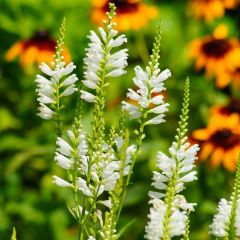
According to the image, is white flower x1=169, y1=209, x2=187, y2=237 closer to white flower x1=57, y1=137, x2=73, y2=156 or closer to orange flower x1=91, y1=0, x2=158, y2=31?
white flower x1=57, y1=137, x2=73, y2=156

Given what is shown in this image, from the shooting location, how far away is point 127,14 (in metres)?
4.32

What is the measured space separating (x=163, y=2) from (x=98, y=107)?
148 inches

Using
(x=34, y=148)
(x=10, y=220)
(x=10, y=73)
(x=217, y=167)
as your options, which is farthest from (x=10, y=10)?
(x=217, y=167)

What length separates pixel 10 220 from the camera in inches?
155

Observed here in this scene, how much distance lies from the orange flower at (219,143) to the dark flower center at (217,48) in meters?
0.65

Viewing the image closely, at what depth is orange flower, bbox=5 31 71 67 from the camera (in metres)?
4.15

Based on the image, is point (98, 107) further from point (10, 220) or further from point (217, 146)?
point (10, 220)

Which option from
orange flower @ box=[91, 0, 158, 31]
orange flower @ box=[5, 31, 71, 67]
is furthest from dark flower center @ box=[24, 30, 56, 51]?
orange flower @ box=[91, 0, 158, 31]

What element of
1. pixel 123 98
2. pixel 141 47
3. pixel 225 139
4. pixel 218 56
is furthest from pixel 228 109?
pixel 141 47

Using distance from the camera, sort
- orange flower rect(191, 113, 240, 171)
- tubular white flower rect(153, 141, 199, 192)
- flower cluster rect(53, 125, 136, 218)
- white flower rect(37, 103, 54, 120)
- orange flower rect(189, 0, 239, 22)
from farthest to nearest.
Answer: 1. orange flower rect(189, 0, 239, 22)
2. orange flower rect(191, 113, 240, 171)
3. white flower rect(37, 103, 54, 120)
4. flower cluster rect(53, 125, 136, 218)
5. tubular white flower rect(153, 141, 199, 192)

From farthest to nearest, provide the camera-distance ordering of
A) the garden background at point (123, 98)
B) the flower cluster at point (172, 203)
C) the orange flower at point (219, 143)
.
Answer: the garden background at point (123, 98)
the orange flower at point (219, 143)
the flower cluster at point (172, 203)

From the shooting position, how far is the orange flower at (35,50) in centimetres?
415

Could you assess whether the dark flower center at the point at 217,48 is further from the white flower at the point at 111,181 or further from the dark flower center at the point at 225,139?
the white flower at the point at 111,181

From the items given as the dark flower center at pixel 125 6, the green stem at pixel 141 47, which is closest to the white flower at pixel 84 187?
the green stem at pixel 141 47
